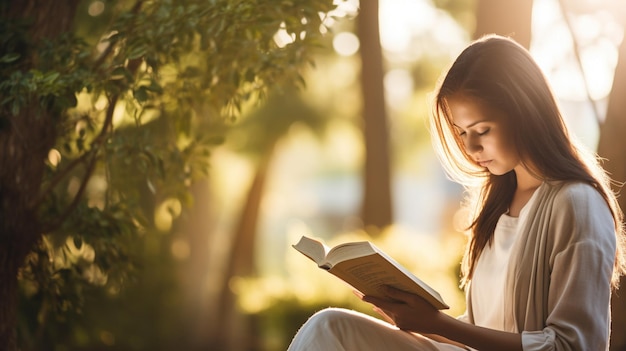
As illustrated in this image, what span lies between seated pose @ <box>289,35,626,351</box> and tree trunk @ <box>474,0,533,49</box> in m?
1.81

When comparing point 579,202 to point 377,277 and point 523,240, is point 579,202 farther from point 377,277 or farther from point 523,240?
point 377,277

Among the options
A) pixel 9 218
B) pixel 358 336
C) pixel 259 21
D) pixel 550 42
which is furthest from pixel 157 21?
pixel 550 42

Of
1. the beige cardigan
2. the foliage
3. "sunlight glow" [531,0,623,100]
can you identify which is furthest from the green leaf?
"sunlight glow" [531,0,623,100]

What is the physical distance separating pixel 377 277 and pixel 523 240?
0.48 m

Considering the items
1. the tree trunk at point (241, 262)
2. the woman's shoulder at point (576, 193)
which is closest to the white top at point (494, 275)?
the woman's shoulder at point (576, 193)

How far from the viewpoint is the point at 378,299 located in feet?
8.51

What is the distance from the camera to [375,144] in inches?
379

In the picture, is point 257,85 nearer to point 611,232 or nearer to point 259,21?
point 259,21

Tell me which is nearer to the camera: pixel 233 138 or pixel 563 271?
pixel 563 271

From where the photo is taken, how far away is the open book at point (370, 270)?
243 centimetres

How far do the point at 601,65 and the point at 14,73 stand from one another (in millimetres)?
3173

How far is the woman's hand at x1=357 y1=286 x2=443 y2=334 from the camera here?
99.7 inches

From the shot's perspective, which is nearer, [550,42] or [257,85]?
[257,85]

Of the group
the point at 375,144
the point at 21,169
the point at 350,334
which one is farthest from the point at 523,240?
the point at 375,144
